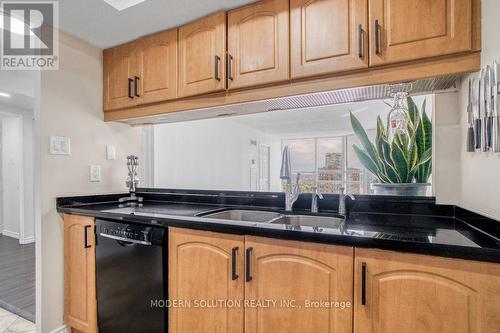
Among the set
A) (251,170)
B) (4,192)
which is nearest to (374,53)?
(251,170)

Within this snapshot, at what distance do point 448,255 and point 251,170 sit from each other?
3987 millimetres

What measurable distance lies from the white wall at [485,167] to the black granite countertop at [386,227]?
6 cm

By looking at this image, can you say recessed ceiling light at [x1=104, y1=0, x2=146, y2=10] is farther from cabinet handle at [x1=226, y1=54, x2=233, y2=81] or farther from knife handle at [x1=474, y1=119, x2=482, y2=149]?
knife handle at [x1=474, y1=119, x2=482, y2=149]

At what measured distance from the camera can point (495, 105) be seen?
0.90 m

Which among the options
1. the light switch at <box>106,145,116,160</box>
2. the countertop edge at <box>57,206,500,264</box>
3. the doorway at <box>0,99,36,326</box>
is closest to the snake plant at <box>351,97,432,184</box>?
the countertop edge at <box>57,206,500,264</box>

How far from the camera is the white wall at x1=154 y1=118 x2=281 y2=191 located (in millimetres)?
2615

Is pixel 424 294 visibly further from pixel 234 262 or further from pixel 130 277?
pixel 130 277

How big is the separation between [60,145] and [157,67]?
850mm

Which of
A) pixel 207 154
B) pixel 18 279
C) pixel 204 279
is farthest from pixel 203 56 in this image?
pixel 18 279

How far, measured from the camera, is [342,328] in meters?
0.97

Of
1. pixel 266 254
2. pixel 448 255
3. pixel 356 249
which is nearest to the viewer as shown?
pixel 448 255

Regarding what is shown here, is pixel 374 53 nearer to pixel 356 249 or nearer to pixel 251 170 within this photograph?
pixel 356 249

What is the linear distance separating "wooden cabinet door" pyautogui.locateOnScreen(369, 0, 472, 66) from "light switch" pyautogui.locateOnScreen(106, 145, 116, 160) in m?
1.95

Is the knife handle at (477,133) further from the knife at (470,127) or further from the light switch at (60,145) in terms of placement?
the light switch at (60,145)
